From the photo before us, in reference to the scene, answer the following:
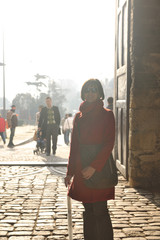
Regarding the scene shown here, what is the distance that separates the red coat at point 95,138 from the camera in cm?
310

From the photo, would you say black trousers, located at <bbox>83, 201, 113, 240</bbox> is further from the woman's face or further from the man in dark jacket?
the man in dark jacket

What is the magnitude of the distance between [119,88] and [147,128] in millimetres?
1606

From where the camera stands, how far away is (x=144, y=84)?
6.20 metres

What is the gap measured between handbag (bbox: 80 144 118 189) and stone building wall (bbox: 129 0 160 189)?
320 centimetres

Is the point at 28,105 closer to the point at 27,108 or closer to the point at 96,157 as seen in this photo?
the point at 27,108

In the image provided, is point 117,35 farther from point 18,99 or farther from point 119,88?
point 18,99

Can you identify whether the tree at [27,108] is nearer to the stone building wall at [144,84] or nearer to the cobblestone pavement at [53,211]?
the cobblestone pavement at [53,211]

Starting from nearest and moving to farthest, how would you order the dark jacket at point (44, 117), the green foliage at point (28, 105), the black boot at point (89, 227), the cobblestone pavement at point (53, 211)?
the black boot at point (89, 227), the cobblestone pavement at point (53, 211), the dark jacket at point (44, 117), the green foliage at point (28, 105)

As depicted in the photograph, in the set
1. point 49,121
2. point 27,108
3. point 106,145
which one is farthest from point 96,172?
A: point 27,108

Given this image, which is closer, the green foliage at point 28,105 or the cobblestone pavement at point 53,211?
the cobblestone pavement at point 53,211

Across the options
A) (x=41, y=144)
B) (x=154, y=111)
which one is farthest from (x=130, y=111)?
(x=41, y=144)

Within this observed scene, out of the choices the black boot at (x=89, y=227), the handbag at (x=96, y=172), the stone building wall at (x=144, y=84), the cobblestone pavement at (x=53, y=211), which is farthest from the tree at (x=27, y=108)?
the handbag at (x=96, y=172)

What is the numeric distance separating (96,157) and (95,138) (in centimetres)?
18

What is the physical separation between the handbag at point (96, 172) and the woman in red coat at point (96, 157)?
4 cm
